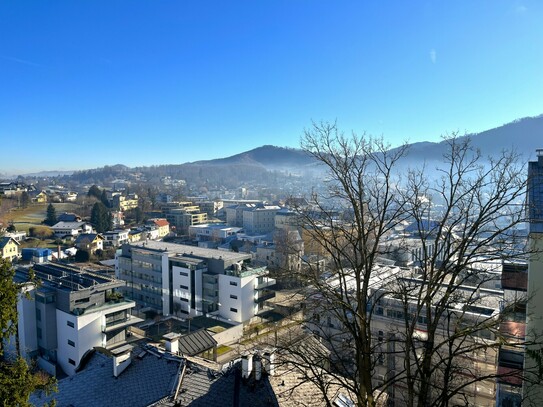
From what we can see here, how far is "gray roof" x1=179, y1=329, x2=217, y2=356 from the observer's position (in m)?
10.3

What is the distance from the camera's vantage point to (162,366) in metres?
7.00

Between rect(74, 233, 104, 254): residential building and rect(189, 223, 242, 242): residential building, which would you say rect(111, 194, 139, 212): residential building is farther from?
rect(74, 233, 104, 254): residential building

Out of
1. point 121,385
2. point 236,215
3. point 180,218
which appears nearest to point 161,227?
point 180,218

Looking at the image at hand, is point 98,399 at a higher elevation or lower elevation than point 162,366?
lower

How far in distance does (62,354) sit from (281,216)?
37.1 m

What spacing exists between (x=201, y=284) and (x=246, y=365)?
44.9 feet

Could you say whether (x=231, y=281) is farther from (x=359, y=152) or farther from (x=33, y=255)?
(x=33, y=255)

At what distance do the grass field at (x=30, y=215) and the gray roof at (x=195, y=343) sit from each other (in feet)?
127

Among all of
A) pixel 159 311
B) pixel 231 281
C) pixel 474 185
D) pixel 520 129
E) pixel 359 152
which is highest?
pixel 520 129

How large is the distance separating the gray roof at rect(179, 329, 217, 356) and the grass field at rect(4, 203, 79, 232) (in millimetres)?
38837

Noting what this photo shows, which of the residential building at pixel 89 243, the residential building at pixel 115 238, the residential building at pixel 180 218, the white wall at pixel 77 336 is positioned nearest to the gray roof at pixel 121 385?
the white wall at pixel 77 336

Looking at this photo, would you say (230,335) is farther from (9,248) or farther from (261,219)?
(261,219)

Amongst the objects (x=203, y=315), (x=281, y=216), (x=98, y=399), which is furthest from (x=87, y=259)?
(x=98, y=399)

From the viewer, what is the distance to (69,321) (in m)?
14.2
